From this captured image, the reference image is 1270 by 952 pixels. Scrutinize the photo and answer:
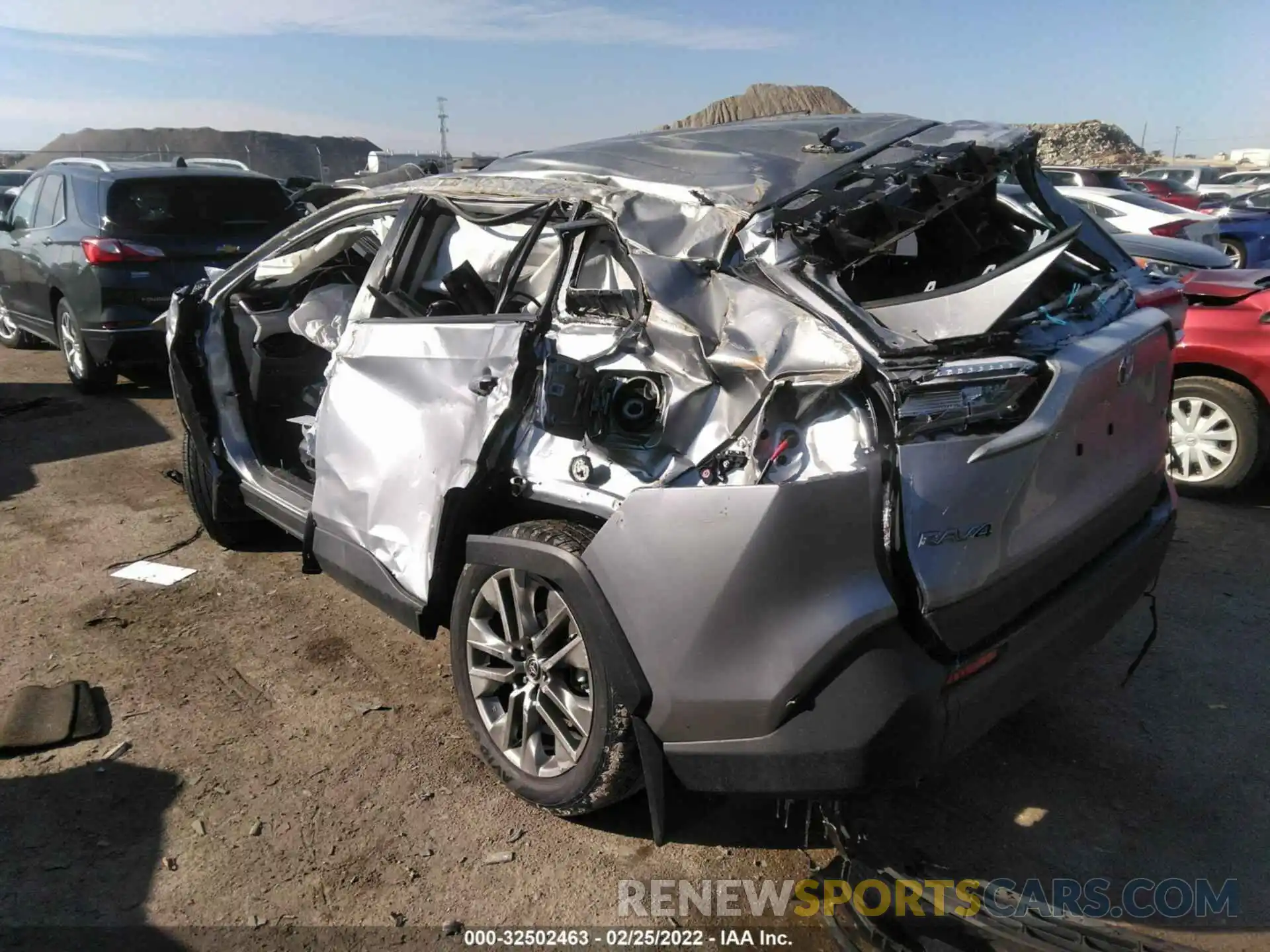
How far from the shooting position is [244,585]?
4.49m

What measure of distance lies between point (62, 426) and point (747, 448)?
6609 millimetres

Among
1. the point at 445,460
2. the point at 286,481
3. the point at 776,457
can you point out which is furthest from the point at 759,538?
the point at 286,481

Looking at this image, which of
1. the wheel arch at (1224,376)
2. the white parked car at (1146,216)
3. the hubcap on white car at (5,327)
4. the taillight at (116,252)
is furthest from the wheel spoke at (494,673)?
the white parked car at (1146,216)

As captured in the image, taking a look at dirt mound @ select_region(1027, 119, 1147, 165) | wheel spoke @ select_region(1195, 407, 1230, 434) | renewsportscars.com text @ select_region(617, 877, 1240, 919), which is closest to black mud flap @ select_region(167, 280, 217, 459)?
renewsportscars.com text @ select_region(617, 877, 1240, 919)

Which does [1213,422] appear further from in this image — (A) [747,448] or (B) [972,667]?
(A) [747,448]

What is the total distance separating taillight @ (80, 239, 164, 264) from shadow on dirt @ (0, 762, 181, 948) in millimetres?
5170

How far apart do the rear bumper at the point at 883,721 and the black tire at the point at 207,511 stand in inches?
125

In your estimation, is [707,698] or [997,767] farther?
[997,767]

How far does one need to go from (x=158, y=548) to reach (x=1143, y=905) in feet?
14.8

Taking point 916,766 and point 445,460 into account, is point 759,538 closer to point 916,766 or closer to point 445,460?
point 916,766

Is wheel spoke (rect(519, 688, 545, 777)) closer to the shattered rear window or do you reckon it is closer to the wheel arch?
the wheel arch

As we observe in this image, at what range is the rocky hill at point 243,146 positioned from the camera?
139 feet

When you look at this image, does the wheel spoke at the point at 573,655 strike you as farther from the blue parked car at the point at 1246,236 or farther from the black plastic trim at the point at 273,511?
the blue parked car at the point at 1246,236

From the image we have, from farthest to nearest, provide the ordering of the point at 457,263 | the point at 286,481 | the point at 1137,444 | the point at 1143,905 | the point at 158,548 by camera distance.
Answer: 1. the point at 158,548
2. the point at 286,481
3. the point at 457,263
4. the point at 1137,444
5. the point at 1143,905
